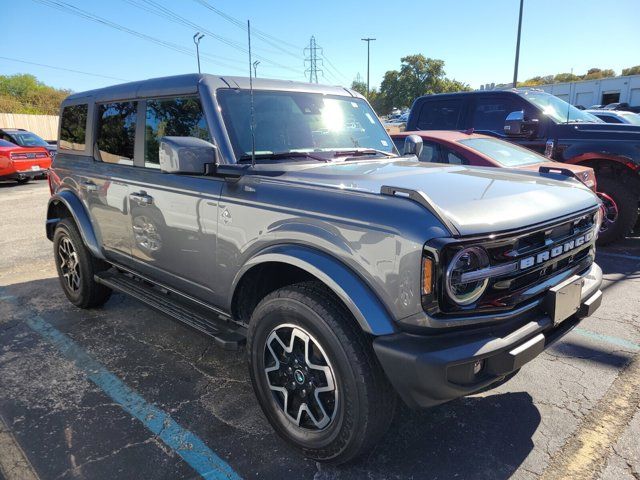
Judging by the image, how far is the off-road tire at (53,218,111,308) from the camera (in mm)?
4375

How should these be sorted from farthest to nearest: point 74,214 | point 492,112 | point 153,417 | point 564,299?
1. point 492,112
2. point 74,214
3. point 153,417
4. point 564,299

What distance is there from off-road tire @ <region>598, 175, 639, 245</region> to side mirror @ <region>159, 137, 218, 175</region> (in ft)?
18.7

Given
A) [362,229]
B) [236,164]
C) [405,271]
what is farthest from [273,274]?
[405,271]

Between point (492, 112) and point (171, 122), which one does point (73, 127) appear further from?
point (492, 112)

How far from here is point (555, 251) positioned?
241 centimetres

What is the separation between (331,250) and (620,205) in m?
5.65

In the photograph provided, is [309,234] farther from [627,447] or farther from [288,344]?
[627,447]

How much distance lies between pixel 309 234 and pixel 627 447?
207 centimetres

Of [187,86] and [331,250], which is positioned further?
[187,86]

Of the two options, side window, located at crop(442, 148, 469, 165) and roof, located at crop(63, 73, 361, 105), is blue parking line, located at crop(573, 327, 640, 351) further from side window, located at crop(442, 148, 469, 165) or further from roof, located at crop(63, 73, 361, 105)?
roof, located at crop(63, 73, 361, 105)

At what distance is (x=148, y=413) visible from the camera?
2.94 meters

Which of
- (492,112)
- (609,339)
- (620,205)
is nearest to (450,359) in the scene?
(609,339)

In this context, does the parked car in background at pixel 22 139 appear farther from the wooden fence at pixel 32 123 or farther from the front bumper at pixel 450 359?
the wooden fence at pixel 32 123

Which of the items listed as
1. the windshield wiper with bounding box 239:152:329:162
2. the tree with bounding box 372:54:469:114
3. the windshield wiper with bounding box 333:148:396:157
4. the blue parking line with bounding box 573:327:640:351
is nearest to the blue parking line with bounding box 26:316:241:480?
the windshield wiper with bounding box 239:152:329:162
